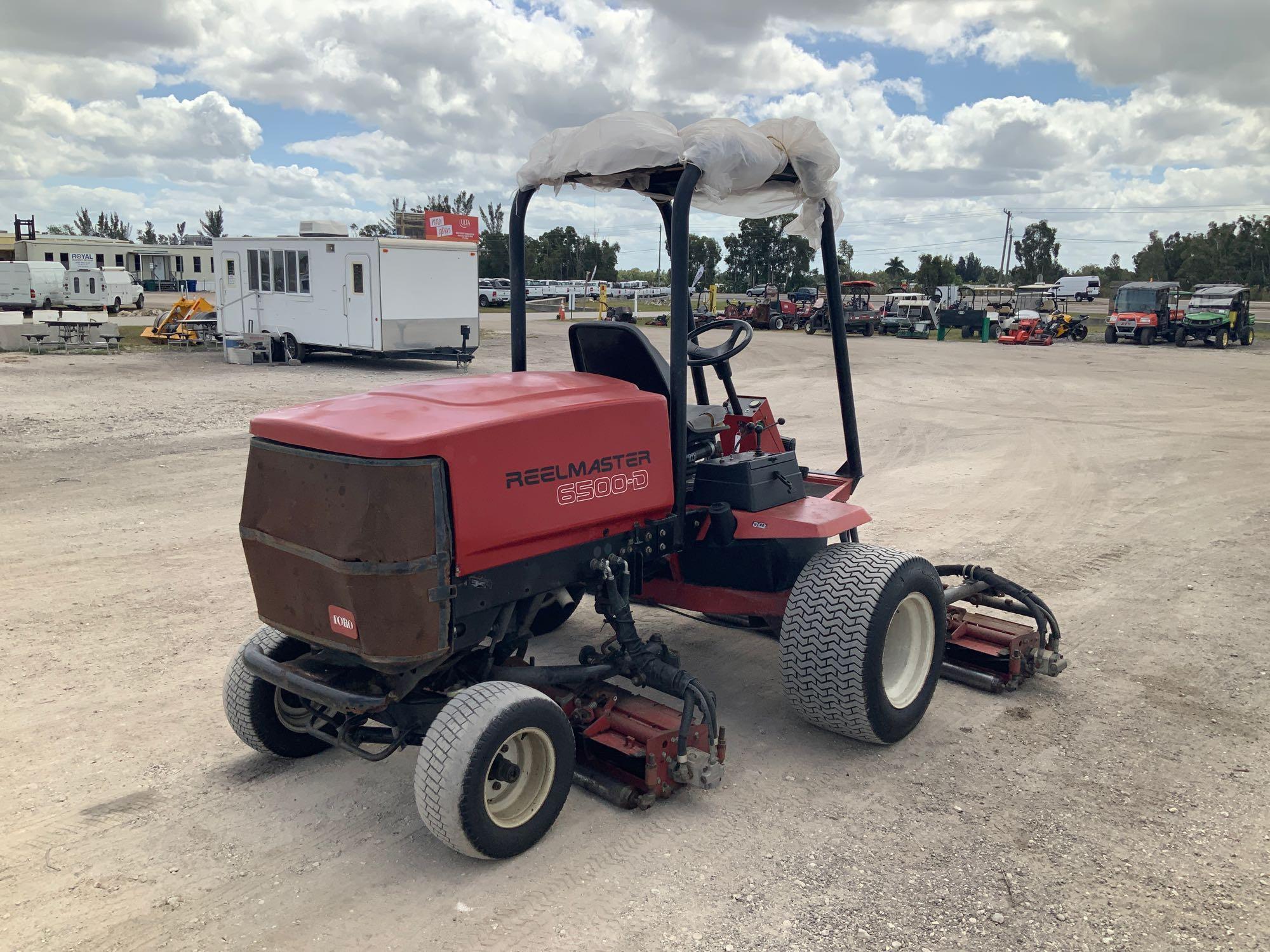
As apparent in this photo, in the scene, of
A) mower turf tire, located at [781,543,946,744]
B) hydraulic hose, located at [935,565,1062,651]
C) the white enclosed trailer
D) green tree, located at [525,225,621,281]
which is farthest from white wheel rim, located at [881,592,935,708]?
green tree, located at [525,225,621,281]

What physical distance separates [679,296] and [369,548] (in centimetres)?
183

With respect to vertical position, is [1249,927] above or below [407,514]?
below

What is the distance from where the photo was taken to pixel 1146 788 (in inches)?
165

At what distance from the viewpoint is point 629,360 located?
173 inches

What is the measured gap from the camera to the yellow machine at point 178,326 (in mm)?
24938

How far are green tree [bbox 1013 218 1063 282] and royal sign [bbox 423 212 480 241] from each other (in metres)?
67.7

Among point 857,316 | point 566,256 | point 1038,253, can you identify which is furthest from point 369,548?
point 1038,253

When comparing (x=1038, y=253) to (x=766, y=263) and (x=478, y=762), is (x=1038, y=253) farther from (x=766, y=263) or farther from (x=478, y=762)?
(x=478, y=762)

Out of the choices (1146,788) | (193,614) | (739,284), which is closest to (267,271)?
(193,614)

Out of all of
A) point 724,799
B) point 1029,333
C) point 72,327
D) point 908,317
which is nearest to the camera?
point 724,799

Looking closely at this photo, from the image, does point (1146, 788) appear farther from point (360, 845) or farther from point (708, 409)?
point (360, 845)

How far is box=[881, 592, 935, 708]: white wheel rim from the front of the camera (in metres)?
4.72

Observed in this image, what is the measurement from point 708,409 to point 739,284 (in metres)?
61.3

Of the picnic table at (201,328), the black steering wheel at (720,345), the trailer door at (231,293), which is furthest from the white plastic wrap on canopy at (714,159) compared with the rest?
the picnic table at (201,328)
